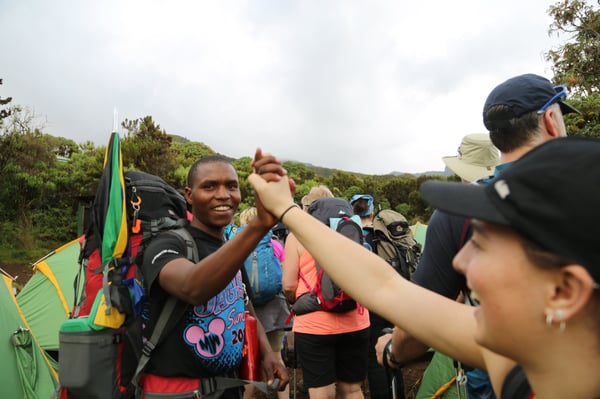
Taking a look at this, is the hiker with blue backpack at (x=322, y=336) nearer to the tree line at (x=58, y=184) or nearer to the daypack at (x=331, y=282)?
the daypack at (x=331, y=282)

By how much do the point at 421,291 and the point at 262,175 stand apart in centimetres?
67

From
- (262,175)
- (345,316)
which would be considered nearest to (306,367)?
(345,316)

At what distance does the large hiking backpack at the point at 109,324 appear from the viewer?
6.19 ft

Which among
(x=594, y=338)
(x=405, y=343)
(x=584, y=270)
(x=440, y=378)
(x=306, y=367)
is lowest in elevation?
(x=440, y=378)

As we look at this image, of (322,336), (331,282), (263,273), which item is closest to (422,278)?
(331,282)

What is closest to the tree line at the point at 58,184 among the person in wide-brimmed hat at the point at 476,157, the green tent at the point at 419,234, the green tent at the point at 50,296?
the green tent at the point at 419,234

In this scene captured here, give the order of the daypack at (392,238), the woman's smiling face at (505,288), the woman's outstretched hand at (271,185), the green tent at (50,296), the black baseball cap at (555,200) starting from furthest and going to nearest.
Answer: the green tent at (50,296) → the daypack at (392,238) → the woman's outstretched hand at (271,185) → the woman's smiling face at (505,288) → the black baseball cap at (555,200)

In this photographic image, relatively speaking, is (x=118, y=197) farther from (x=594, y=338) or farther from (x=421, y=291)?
(x=594, y=338)

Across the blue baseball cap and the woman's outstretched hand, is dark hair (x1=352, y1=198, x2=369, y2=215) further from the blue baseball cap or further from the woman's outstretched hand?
the woman's outstretched hand

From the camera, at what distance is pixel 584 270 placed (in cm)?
76

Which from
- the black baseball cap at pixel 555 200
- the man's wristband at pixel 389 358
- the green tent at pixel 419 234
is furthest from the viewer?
the green tent at pixel 419 234

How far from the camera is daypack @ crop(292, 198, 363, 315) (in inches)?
129

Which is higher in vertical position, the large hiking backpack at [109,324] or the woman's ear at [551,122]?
the woman's ear at [551,122]

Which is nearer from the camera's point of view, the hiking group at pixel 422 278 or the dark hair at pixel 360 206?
the hiking group at pixel 422 278
